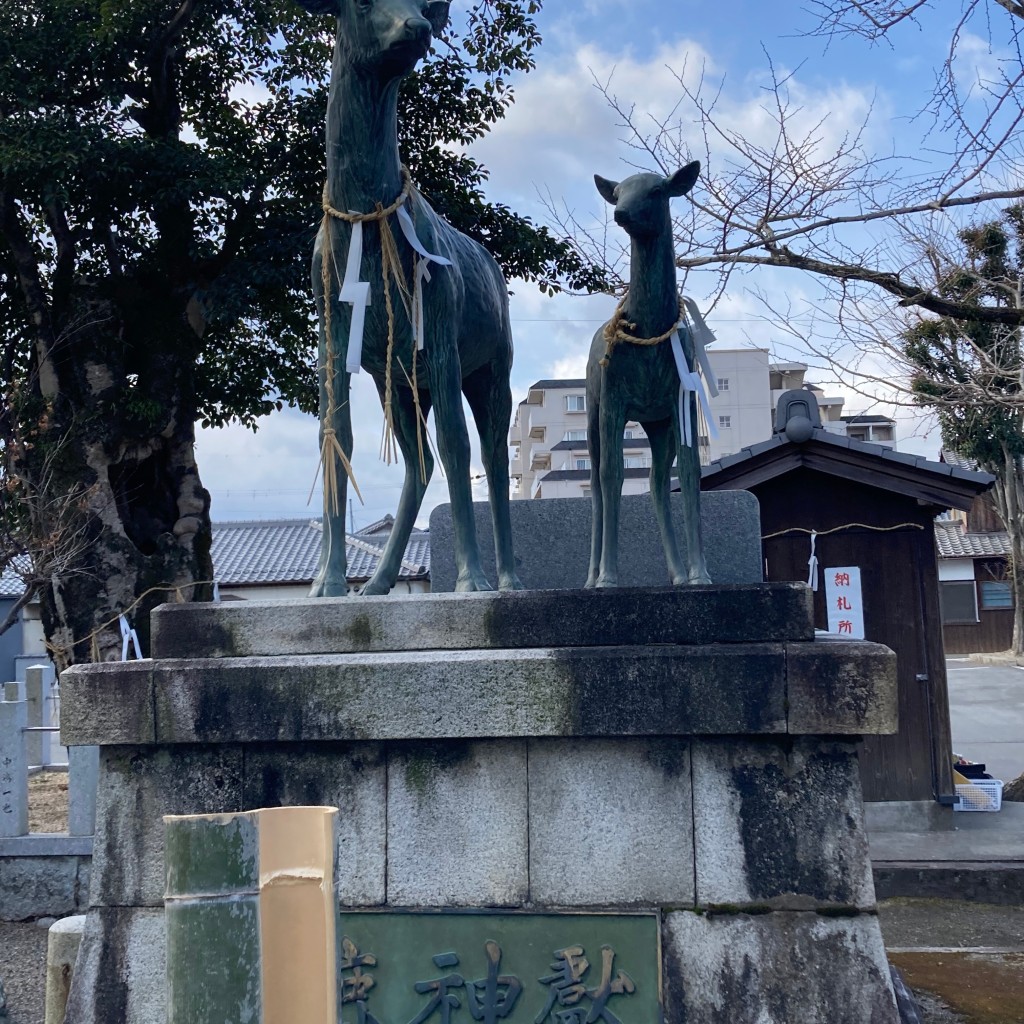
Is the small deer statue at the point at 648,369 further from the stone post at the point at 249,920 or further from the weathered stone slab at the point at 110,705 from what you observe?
the stone post at the point at 249,920

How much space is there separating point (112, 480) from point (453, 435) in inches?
356

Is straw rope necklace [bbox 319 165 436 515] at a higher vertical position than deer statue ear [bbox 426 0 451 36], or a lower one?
lower

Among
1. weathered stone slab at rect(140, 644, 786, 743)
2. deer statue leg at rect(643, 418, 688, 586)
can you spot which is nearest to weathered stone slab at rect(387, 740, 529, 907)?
weathered stone slab at rect(140, 644, 786, 743)

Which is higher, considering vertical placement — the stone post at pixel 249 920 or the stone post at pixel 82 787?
the stone post at pixel 249 920

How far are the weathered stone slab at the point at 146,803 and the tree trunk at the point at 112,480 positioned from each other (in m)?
7.63

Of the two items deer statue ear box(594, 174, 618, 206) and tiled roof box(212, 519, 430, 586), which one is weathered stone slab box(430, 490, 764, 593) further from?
tiled roof box(212, 519, 430, 586)

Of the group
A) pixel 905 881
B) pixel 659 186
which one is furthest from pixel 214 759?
pixel 905 881

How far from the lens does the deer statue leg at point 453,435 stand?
4293 millimetres

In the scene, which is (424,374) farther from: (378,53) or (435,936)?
(435,936)

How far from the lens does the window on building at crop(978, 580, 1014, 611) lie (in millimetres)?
32938

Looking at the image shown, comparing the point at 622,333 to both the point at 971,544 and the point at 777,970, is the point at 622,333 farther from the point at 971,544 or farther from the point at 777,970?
the point at 971,544

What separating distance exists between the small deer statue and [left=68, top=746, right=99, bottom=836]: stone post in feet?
15.7

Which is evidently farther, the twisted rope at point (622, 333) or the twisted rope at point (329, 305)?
the twisted rope at point (622, 333)

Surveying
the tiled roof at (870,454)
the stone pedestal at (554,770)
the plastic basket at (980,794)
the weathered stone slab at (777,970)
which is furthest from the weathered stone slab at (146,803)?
the plastic basket at (980,794)
